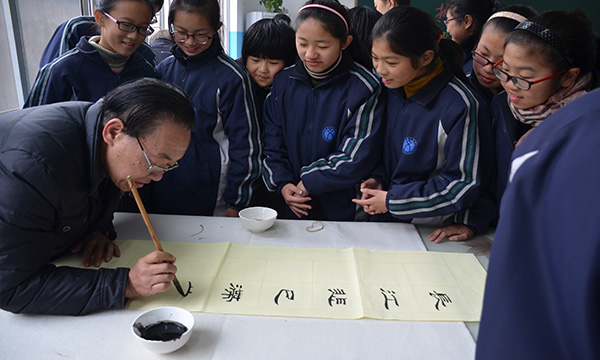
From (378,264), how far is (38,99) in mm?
1376

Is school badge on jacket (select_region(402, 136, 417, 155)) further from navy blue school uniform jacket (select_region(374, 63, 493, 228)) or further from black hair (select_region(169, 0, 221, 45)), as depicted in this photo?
black hair (select_region(169, 0, 221, 45))

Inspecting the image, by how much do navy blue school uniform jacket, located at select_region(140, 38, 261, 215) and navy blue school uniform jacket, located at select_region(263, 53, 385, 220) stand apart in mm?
102

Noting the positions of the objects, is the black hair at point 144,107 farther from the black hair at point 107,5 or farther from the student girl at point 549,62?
the student girl at point 549,62

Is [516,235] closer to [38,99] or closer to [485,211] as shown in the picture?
[485,211]

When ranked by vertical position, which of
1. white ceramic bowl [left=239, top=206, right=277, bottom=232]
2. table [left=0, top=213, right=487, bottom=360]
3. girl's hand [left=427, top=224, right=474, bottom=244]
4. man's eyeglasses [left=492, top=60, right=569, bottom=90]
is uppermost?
man's eyeglasses [left=492, top=60, right=569, bottom=90]

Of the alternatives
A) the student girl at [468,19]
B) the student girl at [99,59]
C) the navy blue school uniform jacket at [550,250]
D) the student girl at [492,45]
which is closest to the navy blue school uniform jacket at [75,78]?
the student girl at [99,59]

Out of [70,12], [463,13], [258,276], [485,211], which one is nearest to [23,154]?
[258,276]

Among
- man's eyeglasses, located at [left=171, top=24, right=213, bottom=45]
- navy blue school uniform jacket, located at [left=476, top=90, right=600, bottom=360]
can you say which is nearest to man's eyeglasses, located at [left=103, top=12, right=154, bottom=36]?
man's eyeglasses, located at [left=171, top=24, right=213, bottom=45]

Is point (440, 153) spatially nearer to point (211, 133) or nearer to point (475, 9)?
point (211, 133)

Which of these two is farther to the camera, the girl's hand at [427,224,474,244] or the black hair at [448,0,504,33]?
the black hair at [448,0,504,33]

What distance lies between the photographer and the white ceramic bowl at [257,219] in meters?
1.40

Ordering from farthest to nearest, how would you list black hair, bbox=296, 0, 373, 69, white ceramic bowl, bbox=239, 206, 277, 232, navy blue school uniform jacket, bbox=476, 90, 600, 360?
black hair, bbox=296, 0, 373, 69 → white ceramic bowl, bbox=239, 206, 277, 232 → navy blue school uniform jacket, bbox=476, 90, 600, 360

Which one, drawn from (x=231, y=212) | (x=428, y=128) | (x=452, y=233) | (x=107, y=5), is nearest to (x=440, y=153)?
(x=428, y=128)

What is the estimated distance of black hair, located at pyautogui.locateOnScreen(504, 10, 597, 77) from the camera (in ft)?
4.18
